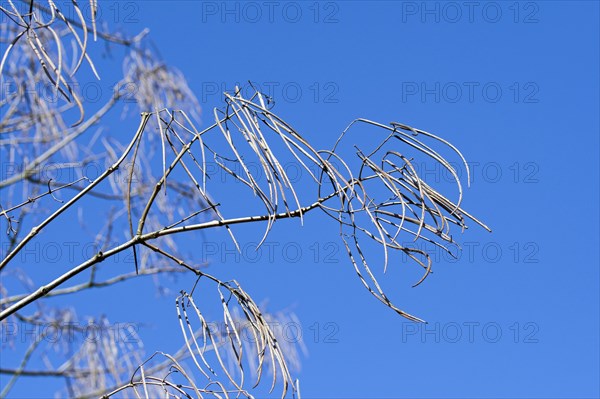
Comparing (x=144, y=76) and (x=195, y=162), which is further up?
(x=144, y=76)

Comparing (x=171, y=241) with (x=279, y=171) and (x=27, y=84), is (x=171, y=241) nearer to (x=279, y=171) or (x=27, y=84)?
(x=27, y=84)

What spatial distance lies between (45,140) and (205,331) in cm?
233

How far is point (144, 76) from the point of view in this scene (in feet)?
11.3

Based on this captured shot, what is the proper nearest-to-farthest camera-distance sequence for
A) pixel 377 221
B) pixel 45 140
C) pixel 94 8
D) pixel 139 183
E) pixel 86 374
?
1. pixel 94 8
2. pixel 377 221
3. pixel 86 374
4. pixel 45 140
5. pixel 139 183

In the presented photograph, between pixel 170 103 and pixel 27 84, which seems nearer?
pixel 27 84

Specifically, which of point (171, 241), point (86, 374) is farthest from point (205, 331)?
point (171, 241)

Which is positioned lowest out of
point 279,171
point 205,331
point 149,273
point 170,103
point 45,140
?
point 205,331

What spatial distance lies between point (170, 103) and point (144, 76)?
0.16 metres

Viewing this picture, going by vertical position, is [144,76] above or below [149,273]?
above

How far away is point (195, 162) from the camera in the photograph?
1068mm

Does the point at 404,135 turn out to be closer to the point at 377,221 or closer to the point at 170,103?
the point at 377,221

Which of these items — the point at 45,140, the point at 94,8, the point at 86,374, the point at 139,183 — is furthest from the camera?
the point at 139,183

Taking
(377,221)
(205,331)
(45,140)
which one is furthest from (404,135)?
(45,140)

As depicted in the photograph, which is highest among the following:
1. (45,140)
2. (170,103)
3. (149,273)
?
(170,103)
